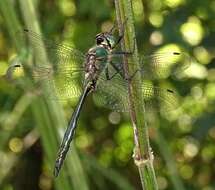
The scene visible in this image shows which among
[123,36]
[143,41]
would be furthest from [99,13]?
[123,36]

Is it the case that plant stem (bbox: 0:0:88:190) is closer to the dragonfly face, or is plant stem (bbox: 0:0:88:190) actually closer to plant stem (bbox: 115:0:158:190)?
the dragonfly face

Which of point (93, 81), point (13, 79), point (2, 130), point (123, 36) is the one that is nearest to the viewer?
A: point (123, 36)

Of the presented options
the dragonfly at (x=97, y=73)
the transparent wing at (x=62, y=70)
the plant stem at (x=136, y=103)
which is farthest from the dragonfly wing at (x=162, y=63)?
the plant stem at (x=136, y=103)

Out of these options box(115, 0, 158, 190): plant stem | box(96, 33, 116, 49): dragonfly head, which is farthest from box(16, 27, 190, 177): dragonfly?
box(115, 0, 158, 190): plant stem

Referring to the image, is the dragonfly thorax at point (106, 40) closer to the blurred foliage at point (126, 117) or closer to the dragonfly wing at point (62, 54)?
the dragonfly wing at point (62, 54)

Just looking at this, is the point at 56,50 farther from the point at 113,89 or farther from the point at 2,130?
the point at 2,130
